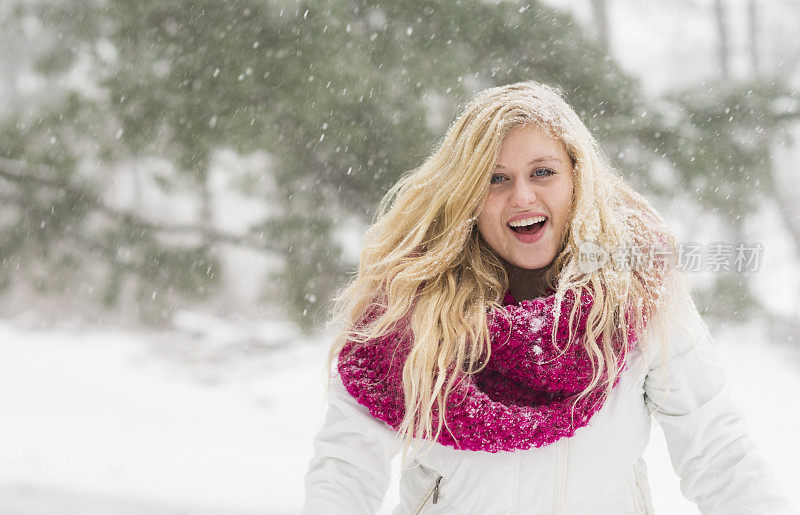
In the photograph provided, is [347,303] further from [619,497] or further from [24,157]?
[24,157]

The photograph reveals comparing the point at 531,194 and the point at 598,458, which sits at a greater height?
the point at 531,194

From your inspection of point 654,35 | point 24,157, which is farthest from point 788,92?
point 24,157

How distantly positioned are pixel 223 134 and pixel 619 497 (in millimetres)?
2739

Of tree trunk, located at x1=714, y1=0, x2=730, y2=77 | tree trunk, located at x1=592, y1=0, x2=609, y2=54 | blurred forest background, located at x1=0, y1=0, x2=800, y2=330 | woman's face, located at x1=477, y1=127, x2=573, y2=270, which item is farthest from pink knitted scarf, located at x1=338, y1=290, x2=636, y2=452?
tree trunk, located at x1=714, y1=0, x2=730, y2=77

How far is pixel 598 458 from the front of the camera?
117 cm

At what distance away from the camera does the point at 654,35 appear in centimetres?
365

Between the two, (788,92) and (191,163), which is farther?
(191,163)

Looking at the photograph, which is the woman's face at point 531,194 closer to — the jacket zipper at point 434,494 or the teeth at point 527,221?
the teeth at point 527,221

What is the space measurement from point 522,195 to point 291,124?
2361mm

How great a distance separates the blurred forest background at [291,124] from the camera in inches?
125

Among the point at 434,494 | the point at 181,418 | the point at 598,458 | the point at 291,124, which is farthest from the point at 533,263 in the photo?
the point at 181,418

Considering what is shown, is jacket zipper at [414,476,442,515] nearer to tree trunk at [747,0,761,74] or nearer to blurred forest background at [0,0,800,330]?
blurred forest background at [0,0,800,330]

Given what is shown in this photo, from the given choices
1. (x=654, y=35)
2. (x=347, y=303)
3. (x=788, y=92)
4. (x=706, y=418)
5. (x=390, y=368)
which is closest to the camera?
(x=706, y=418)

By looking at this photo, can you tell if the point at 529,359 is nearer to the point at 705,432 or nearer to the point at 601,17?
the point at 705,432
